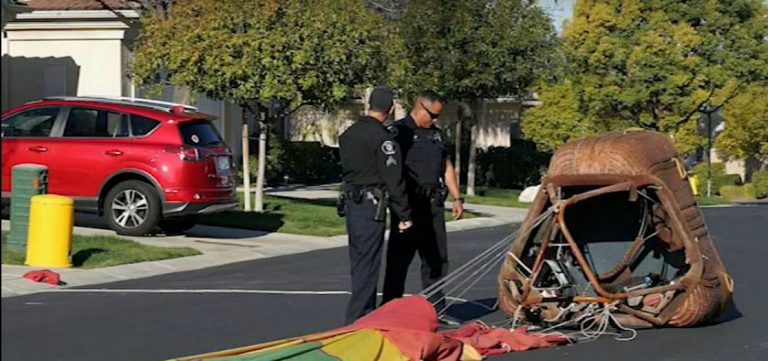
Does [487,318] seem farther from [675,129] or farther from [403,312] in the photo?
[675,129]

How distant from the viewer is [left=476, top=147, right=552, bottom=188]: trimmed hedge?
35094 millimetres

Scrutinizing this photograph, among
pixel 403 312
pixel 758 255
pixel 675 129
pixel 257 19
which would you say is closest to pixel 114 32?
pixel 257 19

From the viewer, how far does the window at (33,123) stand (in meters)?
16.3

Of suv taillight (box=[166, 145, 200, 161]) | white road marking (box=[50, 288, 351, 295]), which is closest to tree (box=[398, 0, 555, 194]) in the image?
suv taillight (box=[166, 145, 200, 161])

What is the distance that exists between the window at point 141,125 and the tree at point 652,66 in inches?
881

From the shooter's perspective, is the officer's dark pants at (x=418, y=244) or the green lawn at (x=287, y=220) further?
the green lawn at (x=287, y=220)

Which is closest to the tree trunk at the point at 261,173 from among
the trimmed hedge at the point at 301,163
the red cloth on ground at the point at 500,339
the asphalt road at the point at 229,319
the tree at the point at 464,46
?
the tree at the point at 464,46

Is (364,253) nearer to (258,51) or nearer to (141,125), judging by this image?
(141,125)

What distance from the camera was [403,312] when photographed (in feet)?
25.4

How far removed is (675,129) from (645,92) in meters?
2.01

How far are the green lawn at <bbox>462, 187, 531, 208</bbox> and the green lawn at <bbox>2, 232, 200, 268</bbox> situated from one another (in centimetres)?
1382

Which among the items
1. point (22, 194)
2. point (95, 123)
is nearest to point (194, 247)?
point (95, 123)

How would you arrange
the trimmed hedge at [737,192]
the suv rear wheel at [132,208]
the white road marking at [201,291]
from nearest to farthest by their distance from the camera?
the white road marking at [201,291], the suv rear wheel at [132,208], the trimmed hedge at [737,192]

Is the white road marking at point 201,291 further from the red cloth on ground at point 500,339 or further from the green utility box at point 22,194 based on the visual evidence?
A: the red cloth on ground at point 500,339
